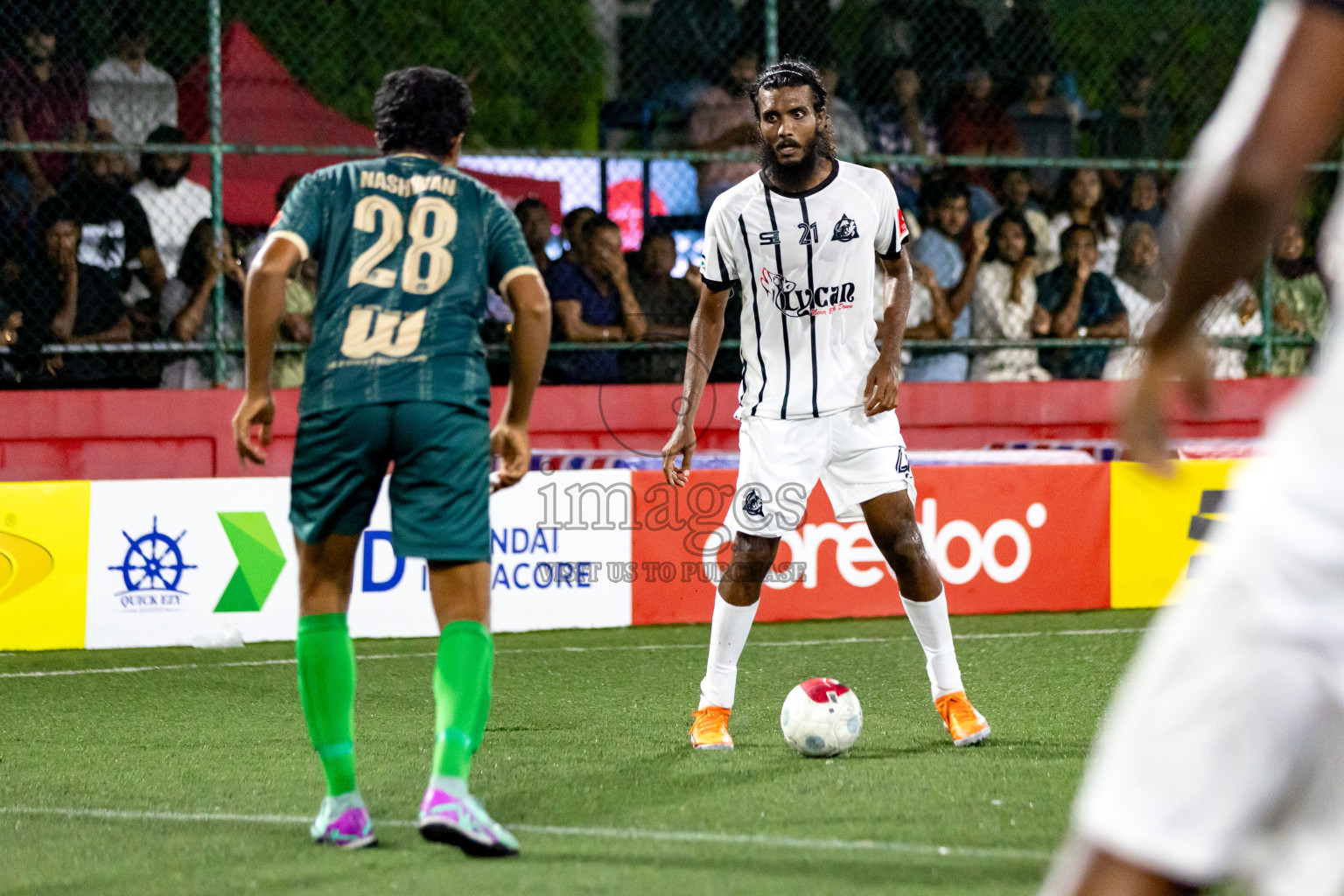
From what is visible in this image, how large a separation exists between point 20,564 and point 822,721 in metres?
4.71

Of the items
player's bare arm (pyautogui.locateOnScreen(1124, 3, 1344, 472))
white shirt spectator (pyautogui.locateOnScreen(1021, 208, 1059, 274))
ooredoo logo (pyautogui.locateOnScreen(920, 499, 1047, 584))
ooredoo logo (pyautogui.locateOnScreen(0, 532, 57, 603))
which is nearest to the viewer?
player's bare arm (pyautogui.locateOnScreen(1124, 3, 1344, 472))

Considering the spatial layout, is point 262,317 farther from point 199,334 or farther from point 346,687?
point 199,334

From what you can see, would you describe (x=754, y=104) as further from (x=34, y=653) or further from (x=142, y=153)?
(x=142, y=153)

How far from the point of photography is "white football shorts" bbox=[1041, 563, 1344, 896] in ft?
5.76

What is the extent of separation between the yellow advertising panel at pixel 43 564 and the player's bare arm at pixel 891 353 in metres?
4.55

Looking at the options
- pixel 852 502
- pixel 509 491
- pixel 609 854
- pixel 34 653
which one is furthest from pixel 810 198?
pixel 34 653

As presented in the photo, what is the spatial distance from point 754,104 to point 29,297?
570 cm

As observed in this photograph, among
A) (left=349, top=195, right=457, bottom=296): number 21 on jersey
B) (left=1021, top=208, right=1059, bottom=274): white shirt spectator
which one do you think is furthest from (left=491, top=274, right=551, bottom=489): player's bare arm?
(left=1021, top=208, right=1059, bottom=274): white shirt spectator

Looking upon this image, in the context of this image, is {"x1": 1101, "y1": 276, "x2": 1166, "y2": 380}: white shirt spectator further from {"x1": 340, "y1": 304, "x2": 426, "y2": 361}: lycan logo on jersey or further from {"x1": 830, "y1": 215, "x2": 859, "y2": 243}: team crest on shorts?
{"x1": 340, "y1": 304, "x2": 426, "y2": 361}: lycan logo on jersey

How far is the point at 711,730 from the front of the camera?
5.35m

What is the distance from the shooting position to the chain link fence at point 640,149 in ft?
31.9

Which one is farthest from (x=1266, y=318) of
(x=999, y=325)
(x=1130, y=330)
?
(x=999, y=325)

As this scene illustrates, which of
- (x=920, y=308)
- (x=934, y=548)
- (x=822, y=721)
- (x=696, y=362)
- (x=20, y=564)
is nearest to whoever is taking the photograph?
(x=822, y=721)

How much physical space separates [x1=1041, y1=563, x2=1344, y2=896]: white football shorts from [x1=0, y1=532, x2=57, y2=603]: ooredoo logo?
7148mm
